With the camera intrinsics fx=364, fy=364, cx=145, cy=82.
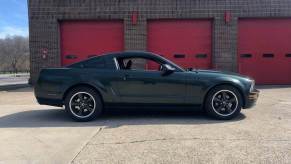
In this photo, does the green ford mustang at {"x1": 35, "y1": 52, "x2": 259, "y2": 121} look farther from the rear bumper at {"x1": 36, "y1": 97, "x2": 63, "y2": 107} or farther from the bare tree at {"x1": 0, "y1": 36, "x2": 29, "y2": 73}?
the bare tree at {"x1": 0, "y1": 36, "x2": 29, "y2": 73}

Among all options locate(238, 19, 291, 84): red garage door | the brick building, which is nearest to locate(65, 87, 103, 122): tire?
the brick building

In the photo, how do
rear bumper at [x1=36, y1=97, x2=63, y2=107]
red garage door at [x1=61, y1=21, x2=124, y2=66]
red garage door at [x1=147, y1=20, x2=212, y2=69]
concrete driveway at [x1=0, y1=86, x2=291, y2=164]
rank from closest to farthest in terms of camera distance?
concrete driveway at [x1=0, y1=86, x2=291, y2=164] < rear bumper at [x1=36, y1=97, x2=63, y2=107] < red garage door at [x1=147, y1=20, x2=212, y2=69] < red garage door at [x1=61, y1=21, x2=124, y2=66]

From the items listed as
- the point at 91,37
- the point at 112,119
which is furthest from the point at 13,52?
the point at 112,119

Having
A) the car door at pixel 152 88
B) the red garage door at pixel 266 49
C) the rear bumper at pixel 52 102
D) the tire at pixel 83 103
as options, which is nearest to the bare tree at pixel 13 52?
the red garage door at pixel 266 49

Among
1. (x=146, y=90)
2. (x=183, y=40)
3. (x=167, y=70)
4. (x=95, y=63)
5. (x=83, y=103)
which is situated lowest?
(x=83, y=103)

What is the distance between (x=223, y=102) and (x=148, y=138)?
2211 millimetres

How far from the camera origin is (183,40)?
1496 centimetres

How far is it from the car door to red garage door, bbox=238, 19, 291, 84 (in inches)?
338

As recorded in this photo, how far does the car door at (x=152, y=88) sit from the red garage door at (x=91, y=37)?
8.14 metres

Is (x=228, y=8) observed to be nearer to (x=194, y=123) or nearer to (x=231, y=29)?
(x=231, y=29)

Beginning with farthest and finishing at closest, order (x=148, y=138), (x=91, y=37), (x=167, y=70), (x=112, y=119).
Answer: (x=91, y=37), (x=112, y=119), (x=167, y=70), (x=148, y=138)

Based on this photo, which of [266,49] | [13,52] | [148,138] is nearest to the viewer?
[148,138]

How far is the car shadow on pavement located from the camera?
22.2ft

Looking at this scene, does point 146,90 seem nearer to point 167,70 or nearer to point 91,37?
point 167,70
